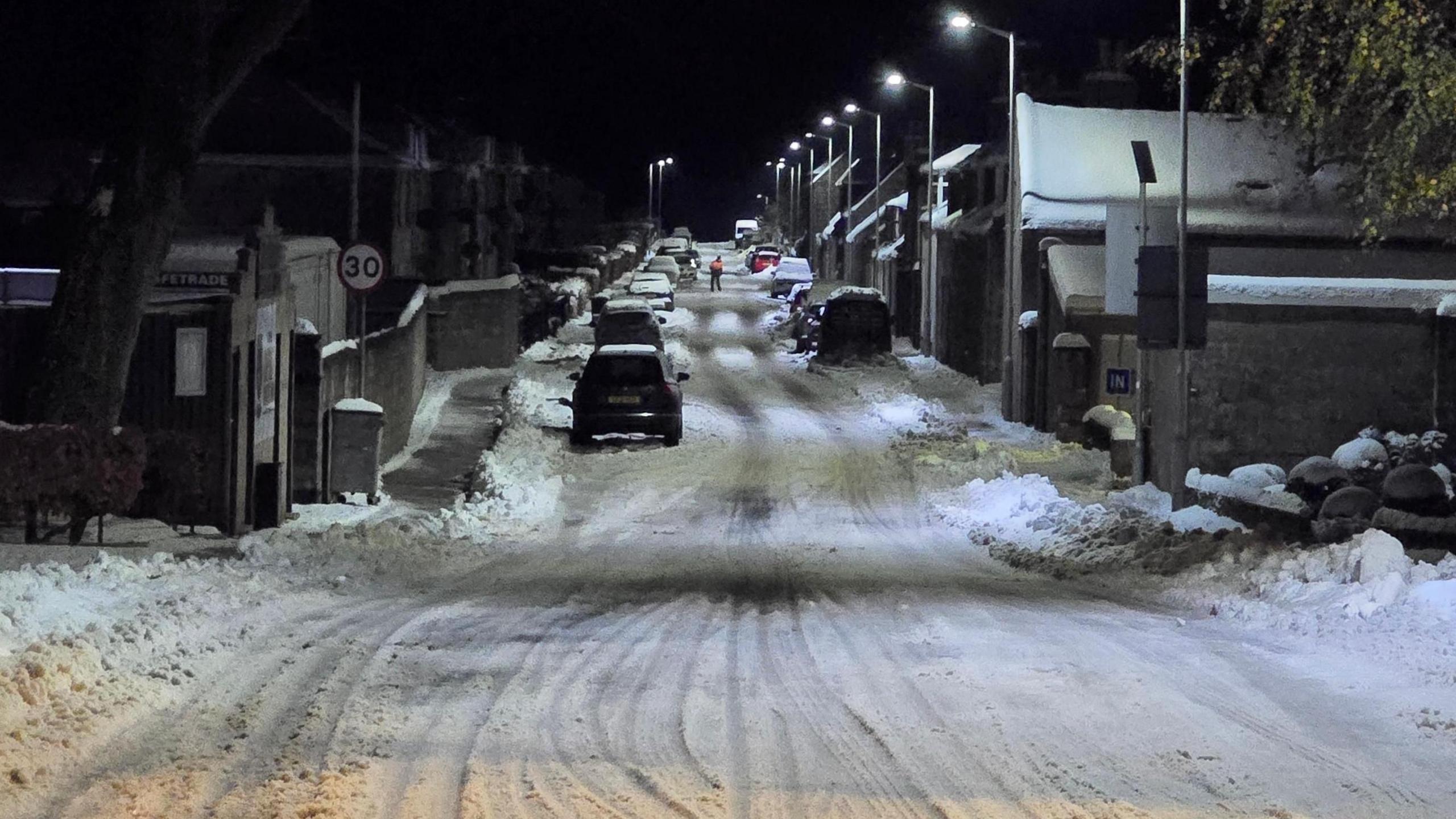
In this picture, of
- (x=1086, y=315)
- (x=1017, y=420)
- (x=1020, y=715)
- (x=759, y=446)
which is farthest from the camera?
(x=1017, y=420)

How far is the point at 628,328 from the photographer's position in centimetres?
4384

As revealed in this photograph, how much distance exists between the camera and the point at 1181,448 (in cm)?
2075

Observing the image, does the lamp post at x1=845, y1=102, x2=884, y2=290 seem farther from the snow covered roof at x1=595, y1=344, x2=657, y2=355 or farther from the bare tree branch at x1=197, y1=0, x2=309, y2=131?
the bare tree branch at x1=197, y1=0, x2=309, y2=131

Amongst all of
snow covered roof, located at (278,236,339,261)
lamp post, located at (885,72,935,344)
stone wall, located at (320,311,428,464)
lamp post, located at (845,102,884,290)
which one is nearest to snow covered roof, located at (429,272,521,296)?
stone wall, located at (320,311,428,464)

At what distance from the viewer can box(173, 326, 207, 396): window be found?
17125 mm

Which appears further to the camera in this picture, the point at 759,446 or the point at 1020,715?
the point at 759,446

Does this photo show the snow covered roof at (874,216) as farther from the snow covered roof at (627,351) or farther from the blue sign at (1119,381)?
the blue sign at (1119,381)

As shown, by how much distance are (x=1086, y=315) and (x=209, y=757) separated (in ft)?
81.9

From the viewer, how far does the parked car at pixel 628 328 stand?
43.6 m

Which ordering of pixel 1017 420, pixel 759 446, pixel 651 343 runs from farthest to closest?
pixel 651 343 → pixel 1017 420 → pixel 759 446

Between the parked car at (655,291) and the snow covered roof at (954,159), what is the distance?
10.4 metres

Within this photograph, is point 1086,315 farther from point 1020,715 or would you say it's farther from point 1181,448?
point 1020,715

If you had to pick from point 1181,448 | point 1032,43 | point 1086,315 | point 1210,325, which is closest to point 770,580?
point 1181,448

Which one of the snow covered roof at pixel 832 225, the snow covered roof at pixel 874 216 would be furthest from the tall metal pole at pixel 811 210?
the snow covered roof at pixel 874 216
